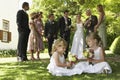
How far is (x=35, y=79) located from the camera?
989cm

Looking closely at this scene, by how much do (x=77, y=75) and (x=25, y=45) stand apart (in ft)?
16.6

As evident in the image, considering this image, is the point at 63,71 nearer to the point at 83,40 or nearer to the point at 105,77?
the point at 105,77

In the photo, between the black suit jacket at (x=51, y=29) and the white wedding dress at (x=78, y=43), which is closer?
the black suit jacket at (x=51, y=29)

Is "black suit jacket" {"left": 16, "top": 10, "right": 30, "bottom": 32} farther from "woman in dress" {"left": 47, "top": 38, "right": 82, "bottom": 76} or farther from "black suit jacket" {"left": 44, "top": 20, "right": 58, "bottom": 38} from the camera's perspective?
"woman in dress" {"left": 47, "top": 38, "right": 82, "bottom": 76}

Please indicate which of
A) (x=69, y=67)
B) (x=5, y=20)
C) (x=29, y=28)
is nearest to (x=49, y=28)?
(x=29, y=28)

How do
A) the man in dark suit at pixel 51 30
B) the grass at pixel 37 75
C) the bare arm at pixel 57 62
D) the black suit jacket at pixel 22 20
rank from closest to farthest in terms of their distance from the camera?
the grass at pixel 37 75, the bare arm at pixel 57 62, the black suit jacket at pixel 22 20, the man in dark suit at pixel 51 30

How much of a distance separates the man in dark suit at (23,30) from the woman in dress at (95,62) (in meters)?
4.22

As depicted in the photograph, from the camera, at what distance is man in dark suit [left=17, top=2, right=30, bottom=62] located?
14438 mm

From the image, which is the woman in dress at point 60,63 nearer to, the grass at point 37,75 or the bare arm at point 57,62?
the bare arm at point 57,62

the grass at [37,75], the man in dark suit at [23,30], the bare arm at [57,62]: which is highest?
the man in dark suit at [23,30]

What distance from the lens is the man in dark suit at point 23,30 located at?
14.4 meters

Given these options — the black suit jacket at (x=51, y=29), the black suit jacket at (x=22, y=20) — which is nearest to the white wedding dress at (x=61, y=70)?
the black suit jacket at (x=22, y=20)

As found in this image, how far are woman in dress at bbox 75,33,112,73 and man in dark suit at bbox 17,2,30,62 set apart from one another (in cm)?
422

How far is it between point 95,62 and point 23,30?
4.65 m
